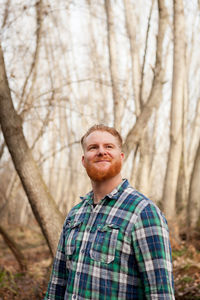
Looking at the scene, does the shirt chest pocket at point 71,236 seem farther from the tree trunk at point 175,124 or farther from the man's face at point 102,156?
the tree trunk at point 175,124

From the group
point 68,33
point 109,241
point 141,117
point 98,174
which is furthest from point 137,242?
point 68,33

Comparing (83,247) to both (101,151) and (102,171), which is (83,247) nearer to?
(102,171)

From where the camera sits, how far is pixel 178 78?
31.9ft

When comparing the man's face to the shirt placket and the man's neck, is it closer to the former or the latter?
the man's neck

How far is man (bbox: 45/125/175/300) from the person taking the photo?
1.84 m

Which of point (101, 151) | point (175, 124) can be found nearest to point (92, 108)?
point (175, 124)

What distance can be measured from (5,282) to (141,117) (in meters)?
3.51

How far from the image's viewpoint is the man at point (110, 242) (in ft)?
6.04

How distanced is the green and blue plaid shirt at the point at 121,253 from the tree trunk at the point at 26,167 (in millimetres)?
2240

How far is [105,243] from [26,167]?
257 cm

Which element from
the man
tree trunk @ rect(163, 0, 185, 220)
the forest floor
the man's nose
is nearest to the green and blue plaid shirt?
the man

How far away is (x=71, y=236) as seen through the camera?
2.16 metres

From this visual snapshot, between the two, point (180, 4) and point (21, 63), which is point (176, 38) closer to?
point (180, 4)

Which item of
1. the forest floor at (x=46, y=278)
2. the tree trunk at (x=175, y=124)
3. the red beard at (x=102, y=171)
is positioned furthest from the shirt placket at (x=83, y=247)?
the tree trunk at (x=175, y=124)
